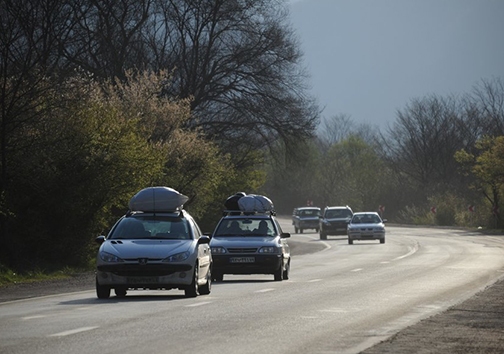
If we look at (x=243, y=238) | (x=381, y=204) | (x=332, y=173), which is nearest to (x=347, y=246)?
(x=243, y=238)

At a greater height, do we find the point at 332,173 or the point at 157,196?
the point at 332,173

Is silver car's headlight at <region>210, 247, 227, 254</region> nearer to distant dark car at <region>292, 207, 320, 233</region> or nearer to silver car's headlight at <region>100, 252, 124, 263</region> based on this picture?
silver car's headlight at <region>100, 252, 124, 263</region>

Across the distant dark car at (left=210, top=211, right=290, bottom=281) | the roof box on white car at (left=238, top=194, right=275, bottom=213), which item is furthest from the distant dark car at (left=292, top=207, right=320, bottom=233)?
the distant dark car at (left=210, top=211, right=290, bottom=281)

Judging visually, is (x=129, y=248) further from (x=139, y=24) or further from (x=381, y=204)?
(x=381, y=204)

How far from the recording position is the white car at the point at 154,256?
75.2ft

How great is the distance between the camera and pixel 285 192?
6511 inches

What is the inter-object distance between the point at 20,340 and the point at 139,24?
151ft

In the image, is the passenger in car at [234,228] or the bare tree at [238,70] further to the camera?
the bare tree at [238,70]

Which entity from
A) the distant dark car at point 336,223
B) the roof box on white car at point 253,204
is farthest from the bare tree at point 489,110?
the roof box on white car at point 253,204

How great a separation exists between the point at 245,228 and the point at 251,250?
5.97ft

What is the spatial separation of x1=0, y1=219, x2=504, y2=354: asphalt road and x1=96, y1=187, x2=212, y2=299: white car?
33cm

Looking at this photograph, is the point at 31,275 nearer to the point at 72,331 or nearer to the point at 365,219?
the point at 72,331

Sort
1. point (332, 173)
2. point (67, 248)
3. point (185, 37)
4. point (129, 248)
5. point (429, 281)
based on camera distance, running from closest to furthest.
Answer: point (129, 248)
point (429, 281)
point (67, 248)
point (185, 37)
point (332, 173)

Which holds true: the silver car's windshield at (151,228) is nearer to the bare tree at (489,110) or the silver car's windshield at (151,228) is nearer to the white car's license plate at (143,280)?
the white car's license plate at (143,280)
